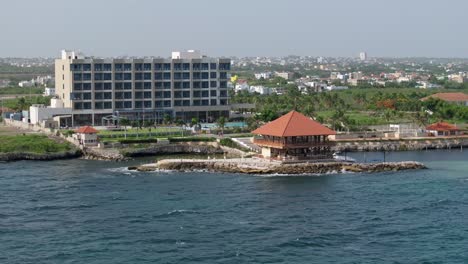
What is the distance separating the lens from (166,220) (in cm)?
5019

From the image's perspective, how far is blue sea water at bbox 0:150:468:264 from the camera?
1688 inches

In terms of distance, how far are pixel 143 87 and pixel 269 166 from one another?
3521 centimetres

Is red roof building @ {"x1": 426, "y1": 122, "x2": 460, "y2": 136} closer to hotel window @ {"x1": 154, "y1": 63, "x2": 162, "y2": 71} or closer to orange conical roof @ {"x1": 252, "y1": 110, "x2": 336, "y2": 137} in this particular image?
orange conical roof @ {"x1": 252, "y1": 110, "x2": 336, "y2": 137}

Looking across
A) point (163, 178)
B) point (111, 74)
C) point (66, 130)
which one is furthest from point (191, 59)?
point (163, 178)

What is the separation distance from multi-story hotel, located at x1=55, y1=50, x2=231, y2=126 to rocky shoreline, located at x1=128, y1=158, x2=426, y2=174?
93.0 ft

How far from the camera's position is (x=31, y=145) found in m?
82.5

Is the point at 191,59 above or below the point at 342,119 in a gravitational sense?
above

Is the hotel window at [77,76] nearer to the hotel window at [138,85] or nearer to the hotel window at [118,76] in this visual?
the hotel window at [118,76]

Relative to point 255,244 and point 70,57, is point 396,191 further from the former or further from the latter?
point 70,57

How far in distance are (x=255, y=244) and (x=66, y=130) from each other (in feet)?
174

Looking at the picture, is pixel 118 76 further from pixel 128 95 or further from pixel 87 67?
pixel 87 67

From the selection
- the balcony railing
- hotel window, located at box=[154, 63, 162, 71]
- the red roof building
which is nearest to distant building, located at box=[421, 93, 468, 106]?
the red roof building

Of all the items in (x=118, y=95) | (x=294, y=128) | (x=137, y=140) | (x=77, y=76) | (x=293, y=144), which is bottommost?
(x=137, y=140)

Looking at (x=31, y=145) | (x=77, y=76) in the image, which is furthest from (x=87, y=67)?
(x=31, y=145)
